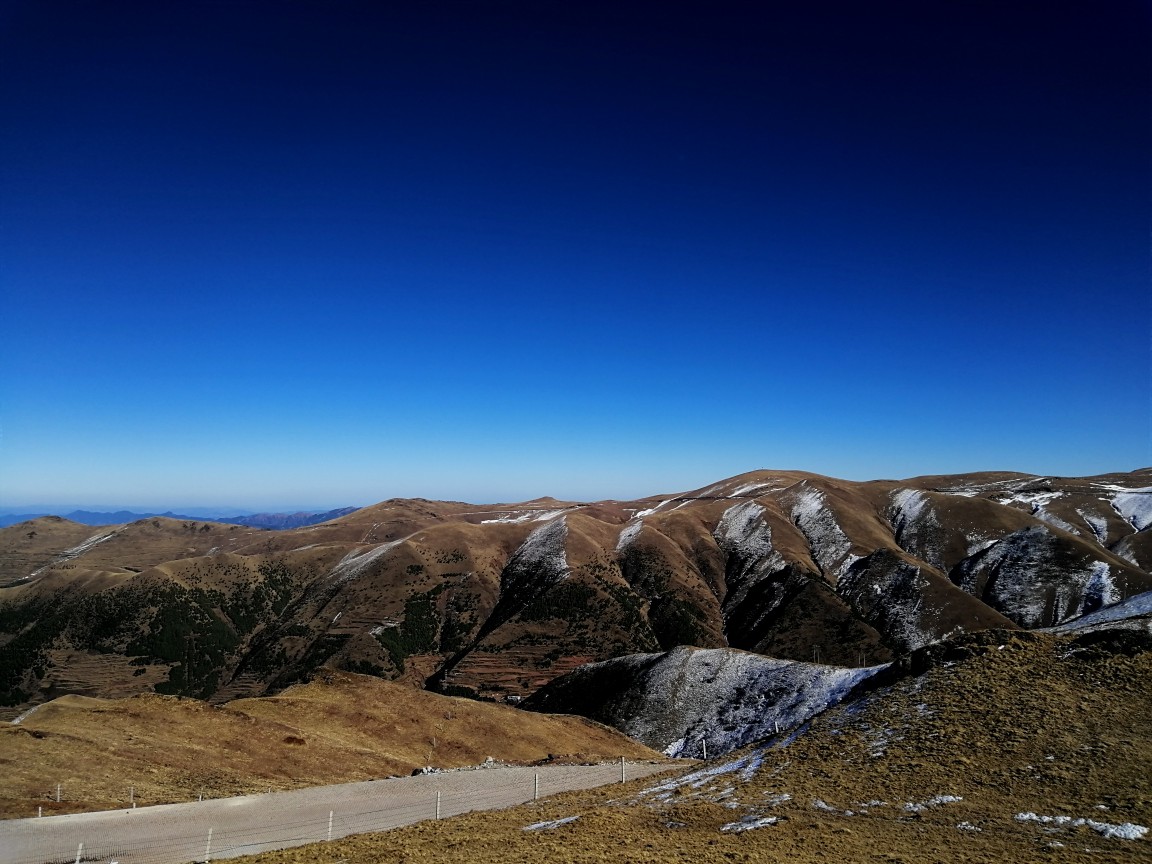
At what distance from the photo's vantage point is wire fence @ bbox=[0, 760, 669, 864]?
20828 millimetres

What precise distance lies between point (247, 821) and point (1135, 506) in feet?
697

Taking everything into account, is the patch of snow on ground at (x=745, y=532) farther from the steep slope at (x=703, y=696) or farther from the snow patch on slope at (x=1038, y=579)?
the steep slope at (x=703, y=696)

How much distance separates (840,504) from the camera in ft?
557

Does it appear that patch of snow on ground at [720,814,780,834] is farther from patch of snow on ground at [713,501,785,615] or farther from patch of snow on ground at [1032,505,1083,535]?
patch of snow on ground at [1032,505,1083,535]

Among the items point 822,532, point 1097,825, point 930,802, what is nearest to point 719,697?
point 930,802

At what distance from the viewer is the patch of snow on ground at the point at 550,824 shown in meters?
18.6

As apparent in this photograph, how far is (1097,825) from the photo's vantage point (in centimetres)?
1476

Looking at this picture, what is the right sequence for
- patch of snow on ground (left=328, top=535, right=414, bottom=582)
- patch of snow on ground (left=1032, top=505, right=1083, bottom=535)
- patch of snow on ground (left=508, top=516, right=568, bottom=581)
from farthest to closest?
1. patch of snow on ground (left=328, top=535, right=414, bottom=582)
2. patch of snow on ground (left=1032, top=505, right=1083, bottom=535)
3. patch of snow on ground (left=508, top=516, right=568, bottom=581)

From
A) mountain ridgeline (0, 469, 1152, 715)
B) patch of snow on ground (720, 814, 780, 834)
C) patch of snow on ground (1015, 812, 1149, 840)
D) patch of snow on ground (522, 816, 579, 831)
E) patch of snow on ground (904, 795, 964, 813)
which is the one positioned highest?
→ patch of snow on ground (1015, 812, 1149, 840)

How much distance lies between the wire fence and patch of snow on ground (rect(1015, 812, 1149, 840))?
65.7ft

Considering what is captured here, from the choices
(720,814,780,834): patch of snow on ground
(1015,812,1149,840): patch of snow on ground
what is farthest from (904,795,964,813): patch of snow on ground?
(720,814,780,834): patch of snow on ground

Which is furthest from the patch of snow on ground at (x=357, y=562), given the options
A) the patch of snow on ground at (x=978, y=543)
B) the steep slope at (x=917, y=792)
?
the steep slope at (x=917, y=792)

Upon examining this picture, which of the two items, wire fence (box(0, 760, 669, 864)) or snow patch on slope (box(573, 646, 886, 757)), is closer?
wire fence (box(0, 760, 669, 864))

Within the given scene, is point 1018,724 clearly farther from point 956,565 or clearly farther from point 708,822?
point 956,565
